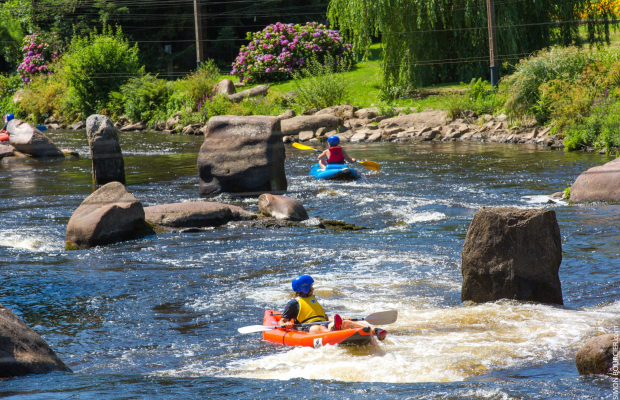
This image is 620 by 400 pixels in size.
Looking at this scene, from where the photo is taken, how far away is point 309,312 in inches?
266

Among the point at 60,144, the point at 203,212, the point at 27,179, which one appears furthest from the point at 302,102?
the point at 203,212

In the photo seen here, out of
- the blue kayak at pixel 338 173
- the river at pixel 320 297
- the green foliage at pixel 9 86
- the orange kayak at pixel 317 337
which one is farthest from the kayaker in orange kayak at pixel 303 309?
the green foliage at pixel 9 86

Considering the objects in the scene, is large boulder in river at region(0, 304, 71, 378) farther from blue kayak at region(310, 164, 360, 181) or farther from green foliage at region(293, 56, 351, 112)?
green foliage at region(293, 56, 351, 112)

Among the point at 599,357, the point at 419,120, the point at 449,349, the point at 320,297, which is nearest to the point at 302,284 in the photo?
the point at 320,297

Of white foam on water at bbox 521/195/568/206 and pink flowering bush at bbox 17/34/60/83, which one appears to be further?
pink flowering bush at bbox 17/34/60/83

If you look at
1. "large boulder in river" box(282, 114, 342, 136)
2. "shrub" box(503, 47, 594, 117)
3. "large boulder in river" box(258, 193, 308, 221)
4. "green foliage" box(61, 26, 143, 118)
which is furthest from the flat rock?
"green foliage" box(61, 26, 143, 118)

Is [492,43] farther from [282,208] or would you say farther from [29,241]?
[29,241]

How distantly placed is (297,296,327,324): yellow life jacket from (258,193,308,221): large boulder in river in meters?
4.90

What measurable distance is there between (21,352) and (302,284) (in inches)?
97.9

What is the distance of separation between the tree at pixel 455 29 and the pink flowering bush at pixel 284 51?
225 inches

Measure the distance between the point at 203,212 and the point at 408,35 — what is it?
1573cm

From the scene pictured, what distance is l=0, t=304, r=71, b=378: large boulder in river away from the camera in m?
5.59

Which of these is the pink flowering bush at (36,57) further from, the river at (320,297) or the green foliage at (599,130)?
the green foliage at (599,130)

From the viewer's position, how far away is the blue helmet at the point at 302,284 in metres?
6.74
